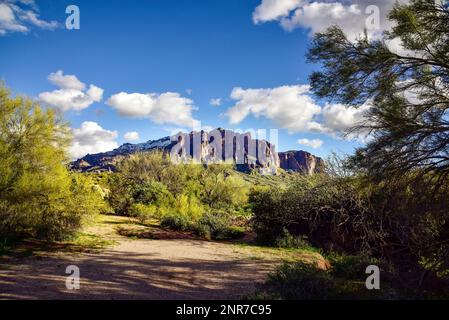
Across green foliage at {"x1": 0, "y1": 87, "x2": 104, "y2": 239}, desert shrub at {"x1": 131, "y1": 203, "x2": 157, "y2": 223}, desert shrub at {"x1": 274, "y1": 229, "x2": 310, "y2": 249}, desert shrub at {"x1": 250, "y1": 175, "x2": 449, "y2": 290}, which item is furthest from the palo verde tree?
desert shrub at {"x1": 131, "y1": 203, "x2": 157, "y2": 223}

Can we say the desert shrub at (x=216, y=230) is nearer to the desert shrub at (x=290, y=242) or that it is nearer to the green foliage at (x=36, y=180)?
the desert shrub at (x=290, y=242)

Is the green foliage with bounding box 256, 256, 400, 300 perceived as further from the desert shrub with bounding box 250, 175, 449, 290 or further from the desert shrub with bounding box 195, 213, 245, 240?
the desert shrub with bounding box 195, 213, 245, 240

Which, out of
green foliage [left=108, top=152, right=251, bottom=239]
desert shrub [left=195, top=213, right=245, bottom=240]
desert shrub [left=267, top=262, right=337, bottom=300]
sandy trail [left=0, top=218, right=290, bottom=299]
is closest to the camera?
desert shrub [left=267, top=262, right=337, bottom=300]

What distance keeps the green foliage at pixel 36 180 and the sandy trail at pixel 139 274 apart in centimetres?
186

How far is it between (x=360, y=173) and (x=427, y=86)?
2.69 m

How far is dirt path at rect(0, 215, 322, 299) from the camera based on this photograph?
21.8 ft

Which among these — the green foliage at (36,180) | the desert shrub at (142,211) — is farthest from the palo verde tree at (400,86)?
the desert shrub at (142,211)

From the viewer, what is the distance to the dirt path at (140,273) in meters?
6.65

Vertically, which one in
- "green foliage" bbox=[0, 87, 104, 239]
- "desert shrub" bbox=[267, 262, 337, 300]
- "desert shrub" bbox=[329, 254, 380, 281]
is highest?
"green foliage" bbox=[0, 87, 104, 239]

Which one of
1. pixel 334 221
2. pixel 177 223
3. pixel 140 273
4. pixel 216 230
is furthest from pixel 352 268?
pixel 177 223

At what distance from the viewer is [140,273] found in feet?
27.6
